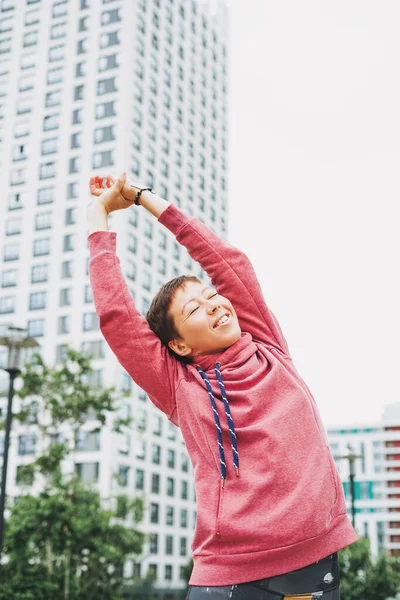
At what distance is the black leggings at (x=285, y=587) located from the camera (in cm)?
189

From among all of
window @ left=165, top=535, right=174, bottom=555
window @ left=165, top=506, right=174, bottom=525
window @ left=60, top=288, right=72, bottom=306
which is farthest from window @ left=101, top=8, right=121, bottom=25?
window @ left=165, top=535, right=174, bottom=555

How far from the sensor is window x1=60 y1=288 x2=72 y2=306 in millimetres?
50094

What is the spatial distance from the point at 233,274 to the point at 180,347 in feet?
1.06

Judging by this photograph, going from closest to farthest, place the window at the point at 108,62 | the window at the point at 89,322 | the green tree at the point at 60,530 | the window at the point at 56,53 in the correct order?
the green tree at the point at 60,530 → the window at the point at 89,322 → the window at the point at 108,62 → the window at the point at 56,53

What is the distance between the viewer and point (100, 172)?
5422 cm

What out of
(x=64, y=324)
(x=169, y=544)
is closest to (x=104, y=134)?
(x=64, y=324)

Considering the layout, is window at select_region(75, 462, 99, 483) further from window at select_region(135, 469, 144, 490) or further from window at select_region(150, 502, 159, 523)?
window at select_region(150, 502, 159, 523)

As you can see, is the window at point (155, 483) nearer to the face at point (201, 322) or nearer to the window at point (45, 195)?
the window at point (45, 195)

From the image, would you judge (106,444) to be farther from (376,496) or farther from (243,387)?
(376,496)

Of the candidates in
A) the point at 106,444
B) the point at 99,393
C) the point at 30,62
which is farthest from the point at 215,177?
the point at 99,393

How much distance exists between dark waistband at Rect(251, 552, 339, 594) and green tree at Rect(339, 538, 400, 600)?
76.3 ft

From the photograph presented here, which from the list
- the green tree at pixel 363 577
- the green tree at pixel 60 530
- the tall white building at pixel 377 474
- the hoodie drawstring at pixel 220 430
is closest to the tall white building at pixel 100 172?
the green tree at pixel 363 577

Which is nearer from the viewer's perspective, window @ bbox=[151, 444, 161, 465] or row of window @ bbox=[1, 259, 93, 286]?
row of window @ bbox=[1, 259, 93, 286]

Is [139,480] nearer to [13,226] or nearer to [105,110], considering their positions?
[13,226]
